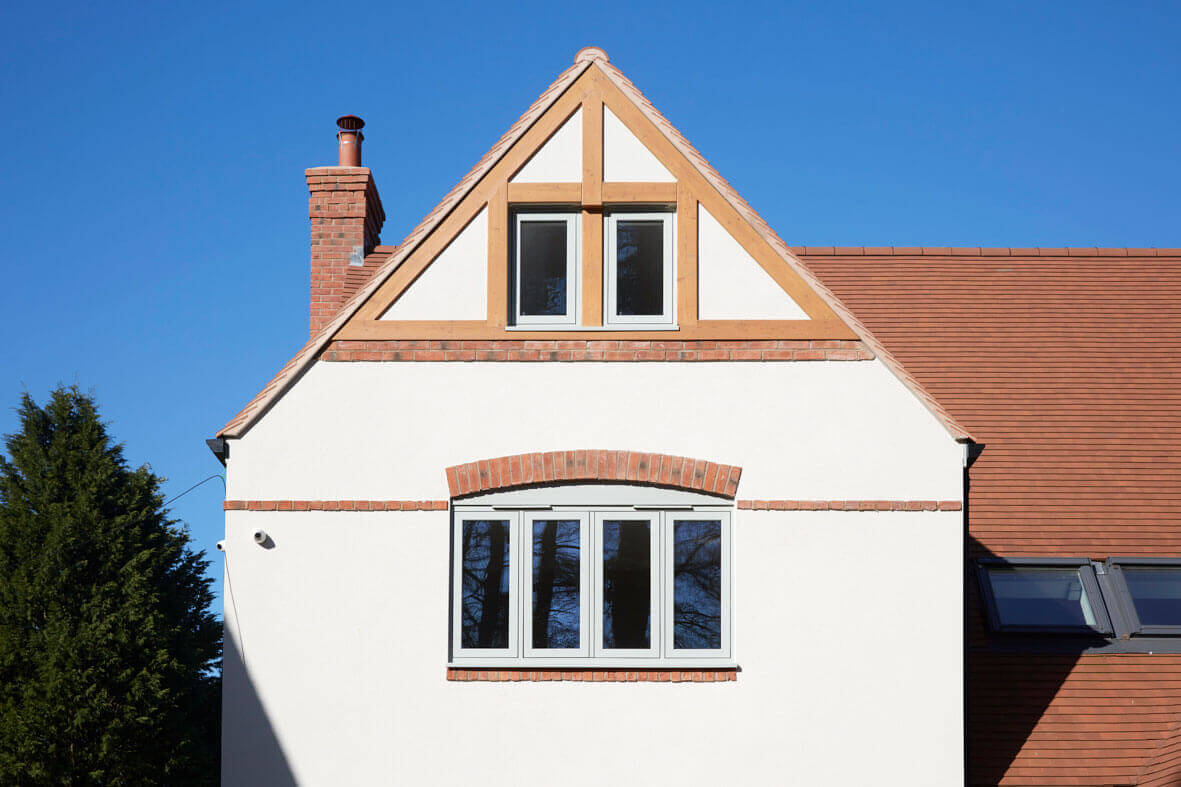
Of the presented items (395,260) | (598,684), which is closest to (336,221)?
(395,260)

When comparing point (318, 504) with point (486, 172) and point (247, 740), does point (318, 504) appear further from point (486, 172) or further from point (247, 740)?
point (486, 172)

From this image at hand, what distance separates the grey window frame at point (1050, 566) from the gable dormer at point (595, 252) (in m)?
3.75

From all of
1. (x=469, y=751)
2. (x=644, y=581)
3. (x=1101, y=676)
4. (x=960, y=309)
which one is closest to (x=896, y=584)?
(x=644, y=581)

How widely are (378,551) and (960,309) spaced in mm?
9435

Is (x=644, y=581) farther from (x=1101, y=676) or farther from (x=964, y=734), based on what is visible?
(x=1101, y=676)

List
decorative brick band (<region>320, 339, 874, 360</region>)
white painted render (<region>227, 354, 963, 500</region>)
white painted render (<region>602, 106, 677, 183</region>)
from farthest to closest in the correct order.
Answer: white painted render (<region>602, 106, 677, 183</region>) → decorative brick band (<region>320, 339, 874, 360</region>) → white painted render (<region>227, 354, 963, 500</region>)

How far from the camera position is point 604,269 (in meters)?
12.2

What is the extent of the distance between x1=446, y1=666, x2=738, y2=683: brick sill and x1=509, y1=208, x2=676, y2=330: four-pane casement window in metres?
3.22

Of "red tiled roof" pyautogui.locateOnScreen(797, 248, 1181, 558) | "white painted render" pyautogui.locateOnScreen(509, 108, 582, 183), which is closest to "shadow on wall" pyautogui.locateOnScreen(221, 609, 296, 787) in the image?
"white painted render" pyautogui.locateOnScreen(509, 108, 582, 183)

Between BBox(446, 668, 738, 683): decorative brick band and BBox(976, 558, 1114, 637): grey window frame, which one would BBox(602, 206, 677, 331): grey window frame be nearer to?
BBox(446, 668, 738, 683): decorative brick band

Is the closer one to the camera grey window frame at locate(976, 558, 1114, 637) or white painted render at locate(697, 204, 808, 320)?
white painted render at locate(697, 204, 808, 320)

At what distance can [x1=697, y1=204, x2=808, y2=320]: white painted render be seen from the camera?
39.4 ft

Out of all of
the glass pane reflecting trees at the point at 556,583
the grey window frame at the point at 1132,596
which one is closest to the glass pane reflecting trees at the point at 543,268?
the glass pane reflecting trees at the point at 556,583

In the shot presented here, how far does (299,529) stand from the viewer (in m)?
11.7
